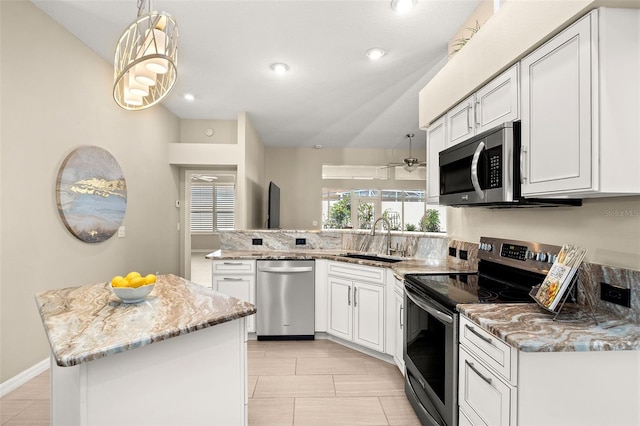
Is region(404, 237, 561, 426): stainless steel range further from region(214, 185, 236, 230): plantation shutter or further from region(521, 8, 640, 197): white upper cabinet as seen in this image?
region(214, 185, 236, 230): plantation shutter

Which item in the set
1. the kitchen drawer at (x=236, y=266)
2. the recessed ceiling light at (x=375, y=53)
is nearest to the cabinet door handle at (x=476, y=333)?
the kitchen drawer at (x=236, y=266)

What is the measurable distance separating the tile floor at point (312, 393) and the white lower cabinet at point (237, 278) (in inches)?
23.2

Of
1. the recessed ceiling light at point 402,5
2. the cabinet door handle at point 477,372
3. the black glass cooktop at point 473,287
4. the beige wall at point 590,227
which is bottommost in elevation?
the cabinet door handle at point 477,372

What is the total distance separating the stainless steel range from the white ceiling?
1855 millimetres

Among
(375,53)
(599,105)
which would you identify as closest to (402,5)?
(375,53)

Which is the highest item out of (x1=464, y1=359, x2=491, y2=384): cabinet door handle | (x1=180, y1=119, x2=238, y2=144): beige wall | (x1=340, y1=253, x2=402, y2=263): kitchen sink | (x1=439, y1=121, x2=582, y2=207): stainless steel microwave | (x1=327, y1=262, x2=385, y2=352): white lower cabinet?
(x1=180, y1=119, x2=238, y2=144): beige wall

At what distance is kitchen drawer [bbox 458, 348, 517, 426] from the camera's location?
1.21m

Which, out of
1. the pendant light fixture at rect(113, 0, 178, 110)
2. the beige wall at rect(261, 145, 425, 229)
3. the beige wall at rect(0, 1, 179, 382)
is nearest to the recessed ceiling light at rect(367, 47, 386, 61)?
the pendant light fixture at rect(113, 0, 178, 110)

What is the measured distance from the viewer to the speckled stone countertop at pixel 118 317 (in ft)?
3.52

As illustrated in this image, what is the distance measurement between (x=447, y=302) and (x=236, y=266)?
93.0 inches

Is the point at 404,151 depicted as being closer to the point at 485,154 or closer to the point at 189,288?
the point at 485,154

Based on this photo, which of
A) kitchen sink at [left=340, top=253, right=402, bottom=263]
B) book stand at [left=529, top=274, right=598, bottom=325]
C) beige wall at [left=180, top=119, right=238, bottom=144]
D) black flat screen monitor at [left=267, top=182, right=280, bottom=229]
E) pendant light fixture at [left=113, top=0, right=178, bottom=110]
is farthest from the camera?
beige wall at [left=180, top=119, right=238, bottom=144]

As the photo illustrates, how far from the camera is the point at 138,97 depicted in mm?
1837

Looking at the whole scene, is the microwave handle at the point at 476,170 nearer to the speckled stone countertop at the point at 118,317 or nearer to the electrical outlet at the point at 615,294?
the electrical outlet at the point at 615,294
